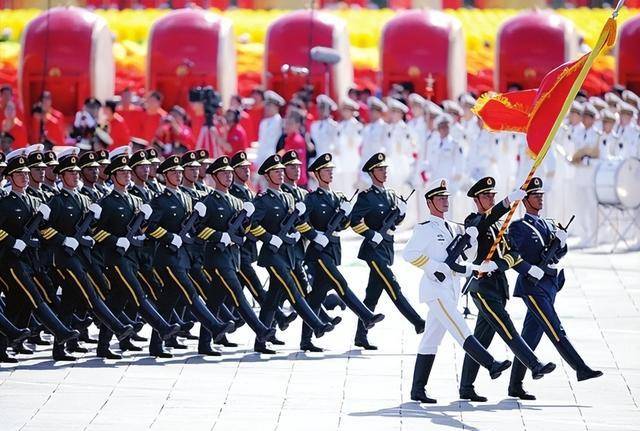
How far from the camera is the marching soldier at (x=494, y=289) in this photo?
1534cm

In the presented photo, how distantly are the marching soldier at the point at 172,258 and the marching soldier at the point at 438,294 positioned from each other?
8.72 ft

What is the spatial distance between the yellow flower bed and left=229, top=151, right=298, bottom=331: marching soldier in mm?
20765

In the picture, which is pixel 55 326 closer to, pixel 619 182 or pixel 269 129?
pixel 619 182

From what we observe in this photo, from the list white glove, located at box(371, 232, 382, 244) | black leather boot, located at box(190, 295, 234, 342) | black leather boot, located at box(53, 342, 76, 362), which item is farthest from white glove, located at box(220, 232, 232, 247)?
black leather boot, located at box(53, 342, 76, 362)

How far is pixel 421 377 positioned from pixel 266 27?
27195 mm

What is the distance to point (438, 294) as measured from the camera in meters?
15.4

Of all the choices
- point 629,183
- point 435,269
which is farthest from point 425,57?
point 435,269

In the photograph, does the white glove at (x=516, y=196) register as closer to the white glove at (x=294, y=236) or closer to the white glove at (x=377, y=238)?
the white glove at (x=377, y=238)

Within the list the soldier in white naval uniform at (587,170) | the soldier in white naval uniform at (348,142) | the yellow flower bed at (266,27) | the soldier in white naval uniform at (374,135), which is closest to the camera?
the soldier in white naval uniform at (587,170)

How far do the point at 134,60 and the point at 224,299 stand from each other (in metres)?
22.3


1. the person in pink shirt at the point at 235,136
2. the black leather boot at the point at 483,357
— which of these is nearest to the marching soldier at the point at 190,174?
the black leather boot at the point at 483,357

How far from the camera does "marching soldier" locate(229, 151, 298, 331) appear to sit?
18281 mm

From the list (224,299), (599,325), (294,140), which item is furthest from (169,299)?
(294,140)

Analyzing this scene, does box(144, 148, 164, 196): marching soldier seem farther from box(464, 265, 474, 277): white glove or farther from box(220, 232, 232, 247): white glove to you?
box(464, 265, 474, 277): white glove
